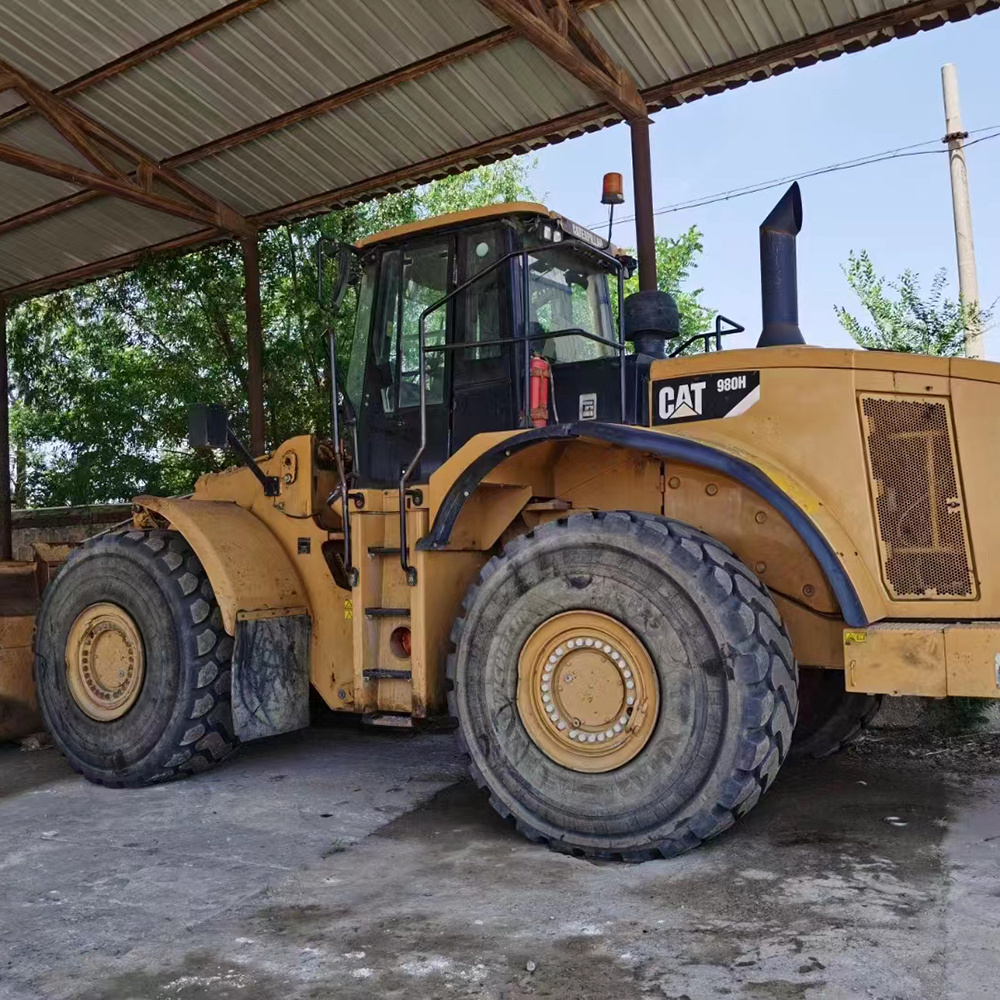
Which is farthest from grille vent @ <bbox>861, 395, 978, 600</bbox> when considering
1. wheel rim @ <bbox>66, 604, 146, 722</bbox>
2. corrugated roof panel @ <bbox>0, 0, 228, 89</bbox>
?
corrugated roof panel @ <bbox>0, 0, 228, 89</bbox>

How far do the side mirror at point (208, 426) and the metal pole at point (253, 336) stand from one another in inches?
215

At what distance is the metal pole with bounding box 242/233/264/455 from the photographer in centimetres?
1045

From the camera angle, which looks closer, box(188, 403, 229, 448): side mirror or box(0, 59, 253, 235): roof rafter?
box(188, 403, 229, 448): side mirror

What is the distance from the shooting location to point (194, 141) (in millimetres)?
9203

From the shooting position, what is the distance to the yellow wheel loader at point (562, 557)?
12.4 ft

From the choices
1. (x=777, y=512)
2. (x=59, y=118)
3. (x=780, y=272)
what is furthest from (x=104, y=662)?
(x=59, y=118)

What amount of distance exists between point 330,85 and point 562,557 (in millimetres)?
5690

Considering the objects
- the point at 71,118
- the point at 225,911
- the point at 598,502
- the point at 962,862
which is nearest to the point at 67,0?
the point at 71,118

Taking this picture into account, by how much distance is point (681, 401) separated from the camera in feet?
14.1

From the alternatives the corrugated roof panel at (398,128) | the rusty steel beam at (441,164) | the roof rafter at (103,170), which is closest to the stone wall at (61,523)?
the roof rafter at (103,170)

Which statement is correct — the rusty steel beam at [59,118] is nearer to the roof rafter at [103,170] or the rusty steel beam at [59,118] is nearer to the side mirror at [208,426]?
the roof rafter at [103,170]

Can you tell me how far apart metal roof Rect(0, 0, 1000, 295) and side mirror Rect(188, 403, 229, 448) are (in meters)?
3.81

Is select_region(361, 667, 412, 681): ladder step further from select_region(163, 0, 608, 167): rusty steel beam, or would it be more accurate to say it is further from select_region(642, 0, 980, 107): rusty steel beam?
select_region(642, 0, 980, 107): rusty steel beam

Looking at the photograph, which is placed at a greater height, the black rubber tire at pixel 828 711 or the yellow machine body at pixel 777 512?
the yellow machine body at pixel 777 512
